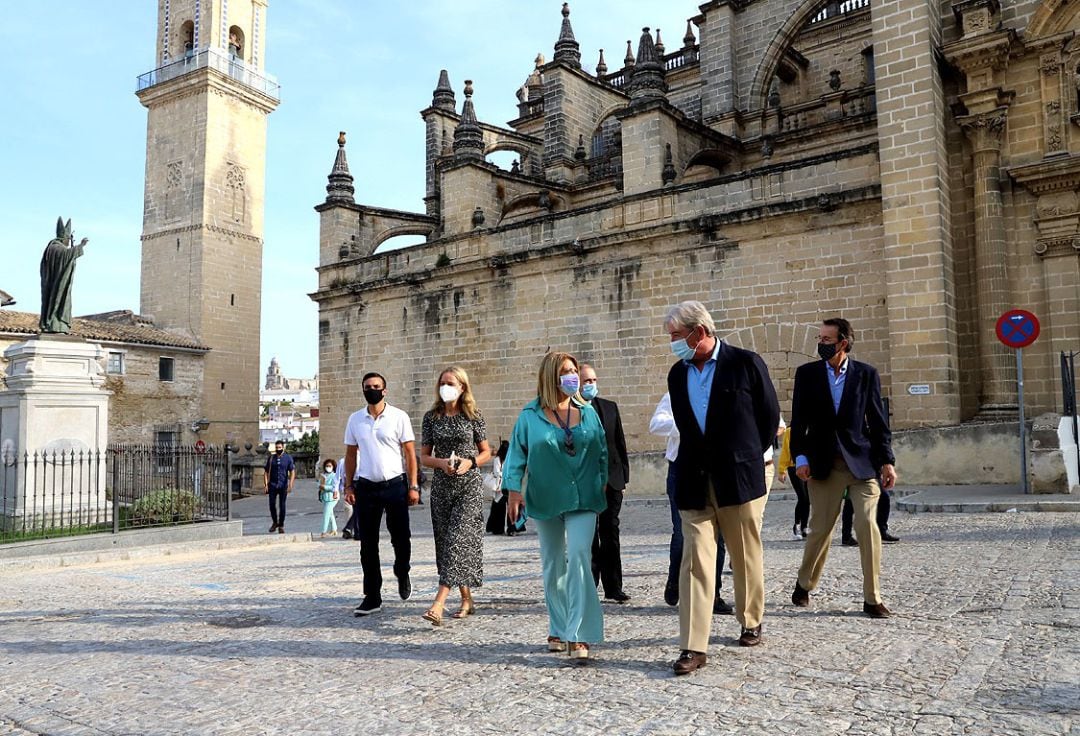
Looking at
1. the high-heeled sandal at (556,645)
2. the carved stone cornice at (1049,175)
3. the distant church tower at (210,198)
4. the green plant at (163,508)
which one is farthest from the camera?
the distant church tower at (210,198)

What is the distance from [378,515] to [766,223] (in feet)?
37.8

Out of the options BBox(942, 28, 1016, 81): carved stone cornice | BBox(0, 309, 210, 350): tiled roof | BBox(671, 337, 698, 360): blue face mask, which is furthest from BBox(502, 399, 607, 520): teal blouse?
BBox(0, 309, 210, 350): tiled roof

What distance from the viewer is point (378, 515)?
523 centimetres

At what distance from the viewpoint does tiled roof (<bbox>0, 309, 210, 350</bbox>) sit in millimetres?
27844

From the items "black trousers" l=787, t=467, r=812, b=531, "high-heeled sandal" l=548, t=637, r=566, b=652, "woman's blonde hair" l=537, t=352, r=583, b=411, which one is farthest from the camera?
"black trousers" l=787, t=467, r=812, b=531

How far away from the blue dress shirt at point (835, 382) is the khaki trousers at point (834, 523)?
0.12 meters

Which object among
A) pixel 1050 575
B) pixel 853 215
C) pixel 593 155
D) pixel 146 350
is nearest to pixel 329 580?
pixel 1050 575

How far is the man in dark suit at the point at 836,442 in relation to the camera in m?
4.52

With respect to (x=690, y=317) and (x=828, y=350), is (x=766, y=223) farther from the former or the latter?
(x=690, y=317)

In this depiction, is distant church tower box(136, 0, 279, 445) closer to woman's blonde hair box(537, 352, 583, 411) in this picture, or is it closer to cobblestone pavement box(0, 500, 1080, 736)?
cobblestone pavement box(0, 500, 1080, 736)

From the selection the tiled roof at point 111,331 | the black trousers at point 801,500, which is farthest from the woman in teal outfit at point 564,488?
the tiled roof at point 111,331

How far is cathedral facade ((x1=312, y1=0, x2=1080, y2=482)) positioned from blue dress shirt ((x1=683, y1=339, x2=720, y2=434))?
922 cm

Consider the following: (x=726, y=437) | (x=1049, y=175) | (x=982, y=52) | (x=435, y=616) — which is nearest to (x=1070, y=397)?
(x=1049, y=175)

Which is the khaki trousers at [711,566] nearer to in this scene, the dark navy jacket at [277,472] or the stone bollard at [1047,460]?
the stone bollard at [1047,460]
